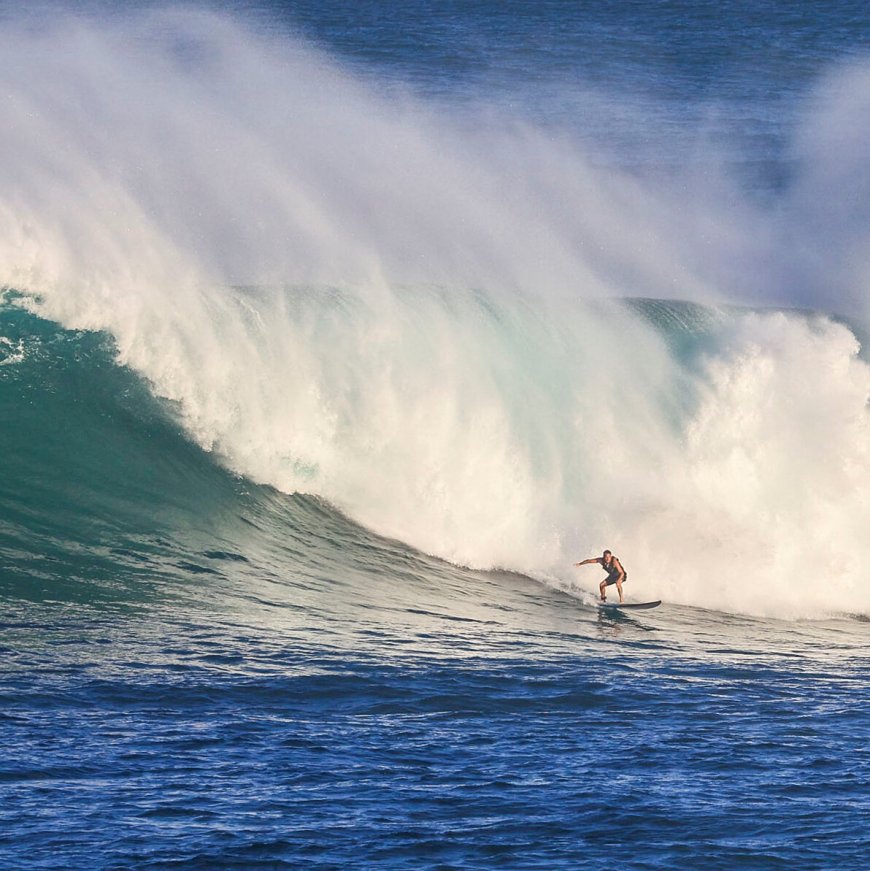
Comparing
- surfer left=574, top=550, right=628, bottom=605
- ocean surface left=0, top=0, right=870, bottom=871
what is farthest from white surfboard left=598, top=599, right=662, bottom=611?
ocean surface left=0, top=0, right=870, bottom=871

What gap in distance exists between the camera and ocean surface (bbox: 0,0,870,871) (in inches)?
395

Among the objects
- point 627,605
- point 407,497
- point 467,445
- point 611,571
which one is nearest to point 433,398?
point 467,445

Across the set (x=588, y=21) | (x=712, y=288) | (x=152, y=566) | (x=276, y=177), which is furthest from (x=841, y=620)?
(x=588, y=21)

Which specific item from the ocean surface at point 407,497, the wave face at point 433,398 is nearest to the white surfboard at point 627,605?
the ocean surface at point 407,497

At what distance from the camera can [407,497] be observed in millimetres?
17828

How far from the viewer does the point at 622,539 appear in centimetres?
1741

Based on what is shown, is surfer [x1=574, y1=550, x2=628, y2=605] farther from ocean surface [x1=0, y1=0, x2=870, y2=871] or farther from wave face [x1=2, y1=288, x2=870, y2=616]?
wave face [x1=2, y1=288, x2=870, y2=616]

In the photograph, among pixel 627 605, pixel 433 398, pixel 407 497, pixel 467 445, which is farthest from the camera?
pixel 433 398

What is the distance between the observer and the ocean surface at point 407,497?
10031 millimetres

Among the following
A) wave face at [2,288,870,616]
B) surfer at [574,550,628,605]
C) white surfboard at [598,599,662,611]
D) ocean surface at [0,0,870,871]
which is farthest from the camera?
wave face at [2,288,870,616]

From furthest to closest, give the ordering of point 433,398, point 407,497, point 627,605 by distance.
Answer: point 433,398 → point 407,497 → point 627,605

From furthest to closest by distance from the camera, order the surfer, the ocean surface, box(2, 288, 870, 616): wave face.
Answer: box(2, 288, 870, 616): wave face < the surfer < the ocean surface

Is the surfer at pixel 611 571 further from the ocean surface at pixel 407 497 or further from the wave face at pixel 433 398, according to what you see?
the wave face at pixel 433 398

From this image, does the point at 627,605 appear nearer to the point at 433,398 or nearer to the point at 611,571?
the point at 611,571
